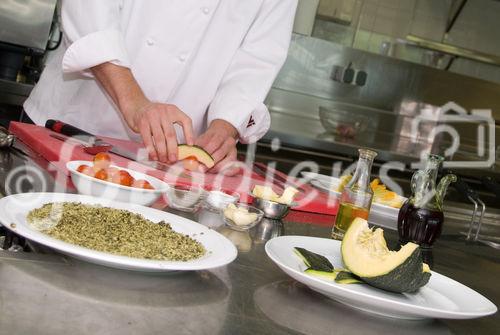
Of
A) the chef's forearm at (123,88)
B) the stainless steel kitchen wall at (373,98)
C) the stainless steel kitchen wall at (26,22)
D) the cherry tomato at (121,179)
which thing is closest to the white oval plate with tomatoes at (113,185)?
the cherry tomato at (121,179)

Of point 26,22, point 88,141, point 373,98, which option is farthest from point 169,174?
point 373,98

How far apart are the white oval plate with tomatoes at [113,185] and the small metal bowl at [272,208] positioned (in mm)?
211

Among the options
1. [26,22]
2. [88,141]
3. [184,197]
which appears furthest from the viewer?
[26,22]

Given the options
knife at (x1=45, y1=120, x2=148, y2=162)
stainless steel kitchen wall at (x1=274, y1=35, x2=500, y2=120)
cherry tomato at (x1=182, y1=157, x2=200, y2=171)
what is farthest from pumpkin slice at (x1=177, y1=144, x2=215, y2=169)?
stainless steel kitchen wall at (x1=274, y1=35, x2=500, y2=120)

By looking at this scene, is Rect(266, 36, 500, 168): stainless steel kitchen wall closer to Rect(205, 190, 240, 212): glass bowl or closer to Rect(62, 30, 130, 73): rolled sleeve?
Rect(62, 30, 130, 73): rolled sleeve

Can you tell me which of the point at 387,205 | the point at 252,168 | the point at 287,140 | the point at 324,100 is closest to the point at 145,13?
the point at 252,168

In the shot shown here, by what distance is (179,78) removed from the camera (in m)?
1.93

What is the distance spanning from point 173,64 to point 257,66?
11.8 inches

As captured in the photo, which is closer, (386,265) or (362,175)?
(386,265)

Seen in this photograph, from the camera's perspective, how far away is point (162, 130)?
1.49m

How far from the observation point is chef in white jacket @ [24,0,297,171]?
1688 millimetres

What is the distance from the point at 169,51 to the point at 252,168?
0.45 m

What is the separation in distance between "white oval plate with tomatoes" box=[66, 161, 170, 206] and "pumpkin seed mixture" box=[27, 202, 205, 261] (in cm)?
17

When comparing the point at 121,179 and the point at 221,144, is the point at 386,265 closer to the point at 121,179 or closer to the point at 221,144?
the point at 121,179
